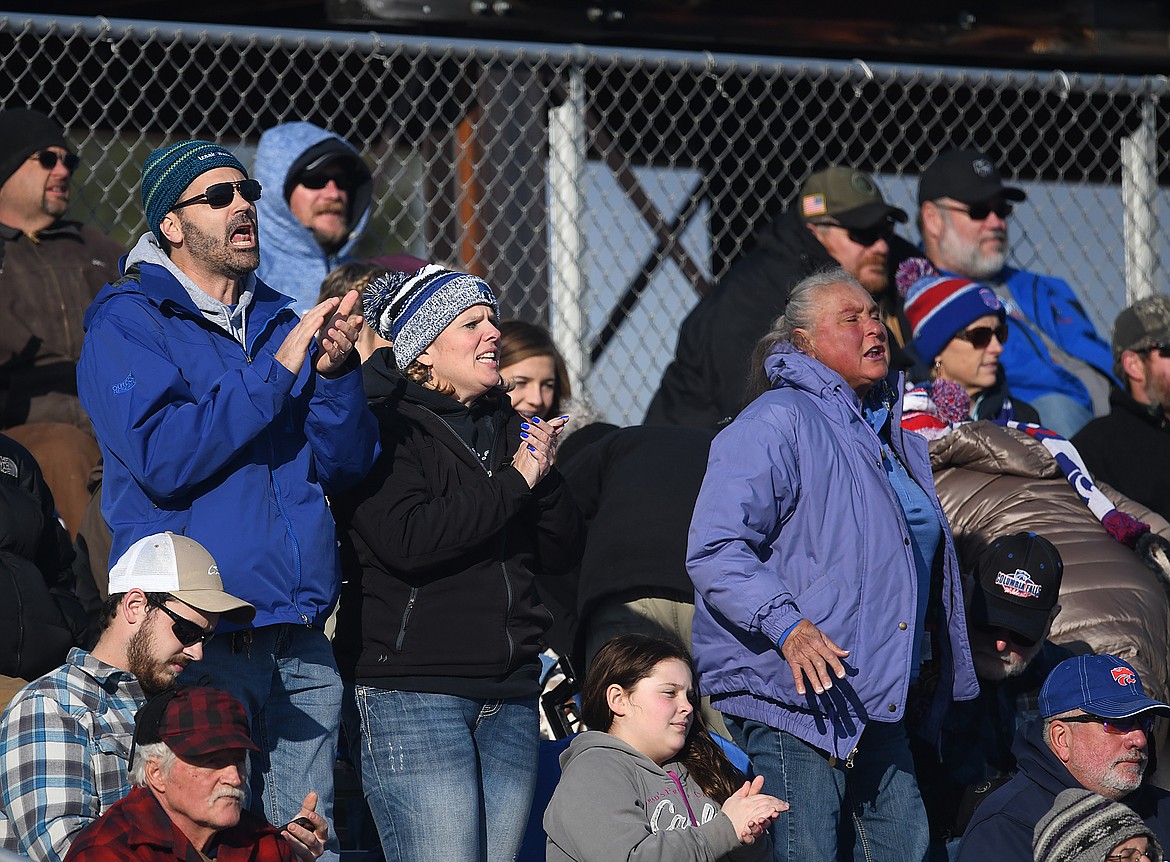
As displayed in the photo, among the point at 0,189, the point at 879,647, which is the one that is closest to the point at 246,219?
the point at 879,647

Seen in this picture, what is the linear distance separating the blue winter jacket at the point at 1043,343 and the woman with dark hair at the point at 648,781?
9.54 feet

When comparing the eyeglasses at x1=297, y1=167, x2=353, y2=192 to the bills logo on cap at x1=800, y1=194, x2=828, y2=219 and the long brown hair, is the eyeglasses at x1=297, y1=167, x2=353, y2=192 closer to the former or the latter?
the bills logo on cap at x1=800, y1=194, x2=828, y2=219

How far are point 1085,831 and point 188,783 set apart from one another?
6.54 ft

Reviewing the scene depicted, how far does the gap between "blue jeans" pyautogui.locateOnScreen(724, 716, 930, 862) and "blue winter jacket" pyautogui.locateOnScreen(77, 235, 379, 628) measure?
111cm

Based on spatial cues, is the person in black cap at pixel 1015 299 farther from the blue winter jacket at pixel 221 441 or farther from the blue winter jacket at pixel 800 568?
the blue winter jacket at pixel 221 441

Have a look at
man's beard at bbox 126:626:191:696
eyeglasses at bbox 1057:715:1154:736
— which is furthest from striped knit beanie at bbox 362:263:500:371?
eyeglasses at bbox 1057:715:1154:736

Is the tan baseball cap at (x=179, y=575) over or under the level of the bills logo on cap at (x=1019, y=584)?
under

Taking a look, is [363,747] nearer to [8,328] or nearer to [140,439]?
[140,439]

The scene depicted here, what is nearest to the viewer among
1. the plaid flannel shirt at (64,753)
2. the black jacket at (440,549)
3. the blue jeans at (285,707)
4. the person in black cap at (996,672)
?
the plaid flannel shirt at (64,753)

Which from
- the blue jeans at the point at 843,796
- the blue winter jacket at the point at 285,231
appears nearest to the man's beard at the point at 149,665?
the blue jeans at the point at 843,796

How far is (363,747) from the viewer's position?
383 centimetres

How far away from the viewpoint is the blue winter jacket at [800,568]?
392cm

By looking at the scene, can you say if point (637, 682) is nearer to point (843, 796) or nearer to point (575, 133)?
point (843, 796)

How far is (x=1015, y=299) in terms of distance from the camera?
6914 millimetres
